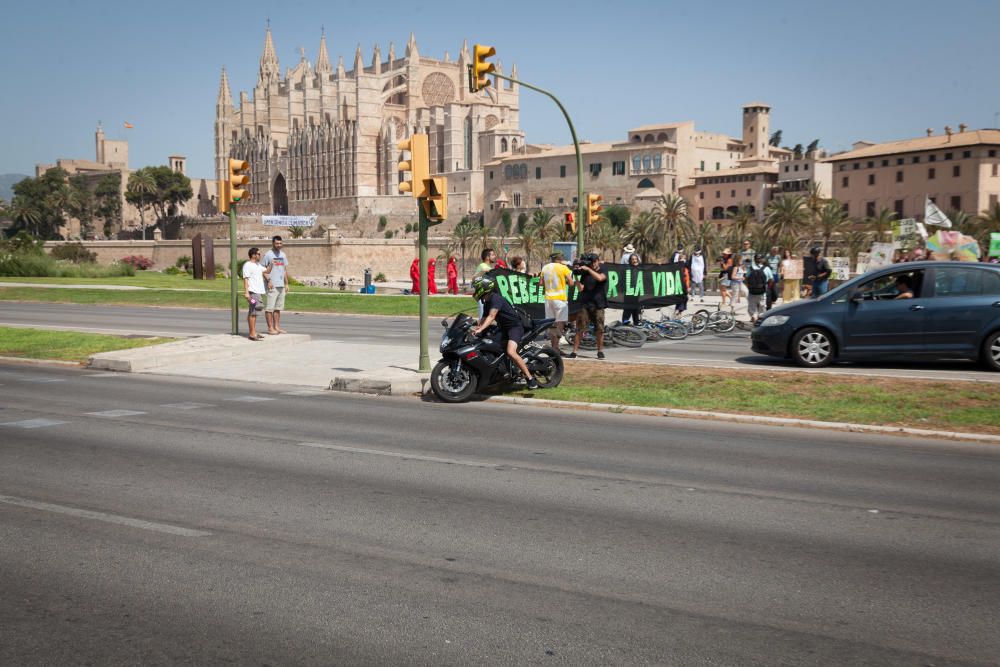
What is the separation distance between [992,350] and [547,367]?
683cm

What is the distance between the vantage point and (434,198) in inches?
527

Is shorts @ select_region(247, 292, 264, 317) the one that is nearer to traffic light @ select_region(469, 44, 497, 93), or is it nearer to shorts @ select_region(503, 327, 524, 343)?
traffic light @ select_region(469, 44, 497, 93)

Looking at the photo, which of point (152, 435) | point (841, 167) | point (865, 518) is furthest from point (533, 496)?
point (841, 167)

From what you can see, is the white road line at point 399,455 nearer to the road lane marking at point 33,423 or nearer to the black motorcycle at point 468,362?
the black motorcycle at point 468,362

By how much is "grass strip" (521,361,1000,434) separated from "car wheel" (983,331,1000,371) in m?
1.98

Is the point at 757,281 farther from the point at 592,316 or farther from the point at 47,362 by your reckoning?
the point at 47,362

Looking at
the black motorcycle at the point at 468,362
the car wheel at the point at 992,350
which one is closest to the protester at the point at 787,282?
the car wheel at the point at 992,350

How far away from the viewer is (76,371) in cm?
1591

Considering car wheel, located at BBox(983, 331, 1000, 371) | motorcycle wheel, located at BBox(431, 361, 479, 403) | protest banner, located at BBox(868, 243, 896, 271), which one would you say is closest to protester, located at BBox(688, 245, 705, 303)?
protest banner, located at BBox(868, 243, 896, 271)

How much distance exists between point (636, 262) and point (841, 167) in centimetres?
8582

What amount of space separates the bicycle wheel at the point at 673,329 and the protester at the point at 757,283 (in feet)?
7.81

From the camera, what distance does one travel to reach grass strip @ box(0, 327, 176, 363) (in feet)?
57.5

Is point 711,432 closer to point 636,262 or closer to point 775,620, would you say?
point 775,620

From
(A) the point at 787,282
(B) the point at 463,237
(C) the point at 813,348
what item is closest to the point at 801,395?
(C) the point at 813,348
